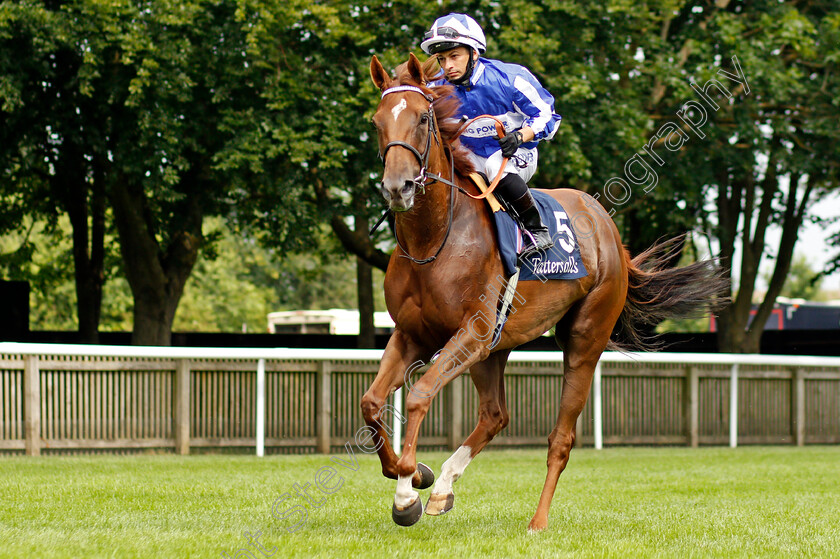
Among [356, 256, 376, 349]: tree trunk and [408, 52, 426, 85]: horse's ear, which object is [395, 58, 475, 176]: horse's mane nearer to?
[408, 52, 426, 85]: horse's ear

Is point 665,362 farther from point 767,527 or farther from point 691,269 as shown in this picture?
point 767,527

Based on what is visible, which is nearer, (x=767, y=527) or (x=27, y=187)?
(x=767, y=527)

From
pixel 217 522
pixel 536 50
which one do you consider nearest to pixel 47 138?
pixel 536 50

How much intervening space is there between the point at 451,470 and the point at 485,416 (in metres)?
0.54

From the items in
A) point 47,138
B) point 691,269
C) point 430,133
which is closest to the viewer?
point 430,133

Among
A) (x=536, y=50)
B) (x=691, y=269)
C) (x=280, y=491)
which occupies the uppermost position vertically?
(x=536, y=50)

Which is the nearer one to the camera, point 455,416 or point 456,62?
point 456,62

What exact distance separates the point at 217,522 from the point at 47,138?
10824mm

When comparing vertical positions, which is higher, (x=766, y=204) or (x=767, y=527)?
(x=766, y=204)

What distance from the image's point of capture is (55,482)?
763 cm

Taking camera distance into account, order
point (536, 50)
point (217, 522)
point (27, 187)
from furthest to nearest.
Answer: point (27, 187)
point (536, 50)
point (217, 522)

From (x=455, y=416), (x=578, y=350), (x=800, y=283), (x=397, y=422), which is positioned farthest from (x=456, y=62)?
(x=800, y=283)

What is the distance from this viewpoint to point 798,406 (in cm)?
1452

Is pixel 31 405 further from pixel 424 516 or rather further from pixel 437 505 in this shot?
pixel 437 505
